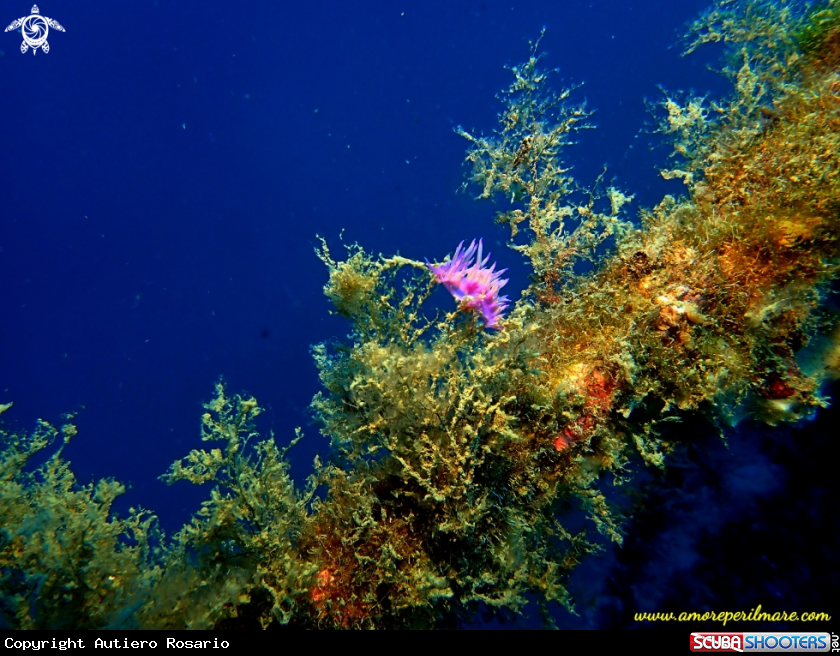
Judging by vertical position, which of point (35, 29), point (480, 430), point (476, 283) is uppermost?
point (35, 29)

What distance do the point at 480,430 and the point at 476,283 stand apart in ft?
3.62

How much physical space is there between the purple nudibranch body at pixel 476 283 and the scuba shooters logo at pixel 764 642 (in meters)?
2.33

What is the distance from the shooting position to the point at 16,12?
86.1 ft

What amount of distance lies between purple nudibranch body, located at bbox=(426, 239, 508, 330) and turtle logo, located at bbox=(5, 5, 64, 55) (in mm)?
40733

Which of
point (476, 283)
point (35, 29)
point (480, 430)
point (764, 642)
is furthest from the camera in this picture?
point (35, 29)

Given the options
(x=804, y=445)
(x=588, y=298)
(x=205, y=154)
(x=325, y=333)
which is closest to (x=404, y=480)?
(x=588, y=298)

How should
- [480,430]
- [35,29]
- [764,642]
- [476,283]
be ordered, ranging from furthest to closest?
1. [35,29]
2. [476,283]
3. [480,430]
4. [764,642]

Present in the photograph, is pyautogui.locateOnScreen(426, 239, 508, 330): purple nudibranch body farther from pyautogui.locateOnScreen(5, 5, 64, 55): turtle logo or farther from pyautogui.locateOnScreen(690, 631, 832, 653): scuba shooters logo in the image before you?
pyautogui.locateOnScreen(5, 5, 64, 55): turtle logo

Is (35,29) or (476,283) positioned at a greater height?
(35,29)

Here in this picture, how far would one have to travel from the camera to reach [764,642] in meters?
2.30

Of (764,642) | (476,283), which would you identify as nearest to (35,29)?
(476,283)

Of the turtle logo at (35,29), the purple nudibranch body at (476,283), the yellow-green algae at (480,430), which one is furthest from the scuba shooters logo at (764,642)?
the turtle logo at (35,29)

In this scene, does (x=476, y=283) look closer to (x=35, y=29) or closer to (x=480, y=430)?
(x=480, y=430)

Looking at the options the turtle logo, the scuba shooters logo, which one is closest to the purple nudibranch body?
the scuba shooters logo
